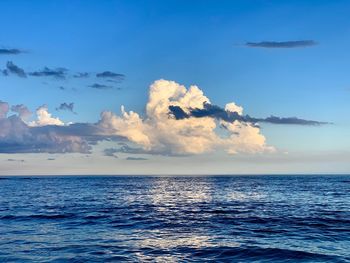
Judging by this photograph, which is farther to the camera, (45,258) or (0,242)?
(0,242)

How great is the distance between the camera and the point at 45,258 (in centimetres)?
2636

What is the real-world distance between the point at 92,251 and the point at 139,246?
12.4 feet

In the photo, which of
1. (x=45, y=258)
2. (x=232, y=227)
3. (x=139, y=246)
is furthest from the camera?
(x=232, y=227)

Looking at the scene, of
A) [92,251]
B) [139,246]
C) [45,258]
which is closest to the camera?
[45,258]

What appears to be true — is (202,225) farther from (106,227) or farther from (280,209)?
(280,209)

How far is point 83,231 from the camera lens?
122ft

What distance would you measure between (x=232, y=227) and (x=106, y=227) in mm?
12113

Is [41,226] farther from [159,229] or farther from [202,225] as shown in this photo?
[202,225]

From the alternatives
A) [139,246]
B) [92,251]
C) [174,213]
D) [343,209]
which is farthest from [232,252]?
[343,209]

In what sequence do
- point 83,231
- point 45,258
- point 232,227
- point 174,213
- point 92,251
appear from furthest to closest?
point 174,213
point 232,227
point 83,231
point 92,251
point 45,258

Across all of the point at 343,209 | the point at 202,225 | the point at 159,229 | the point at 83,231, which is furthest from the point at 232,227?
the point at 343,209

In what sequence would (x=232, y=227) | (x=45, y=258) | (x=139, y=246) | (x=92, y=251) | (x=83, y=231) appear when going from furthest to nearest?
(x=232, y=227), (x=83, y=231), (x=139, y=246), (x=92, y=251), (x=45, y=258)

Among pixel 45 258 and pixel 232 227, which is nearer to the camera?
pixel 45 258

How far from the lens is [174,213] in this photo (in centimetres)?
5262
